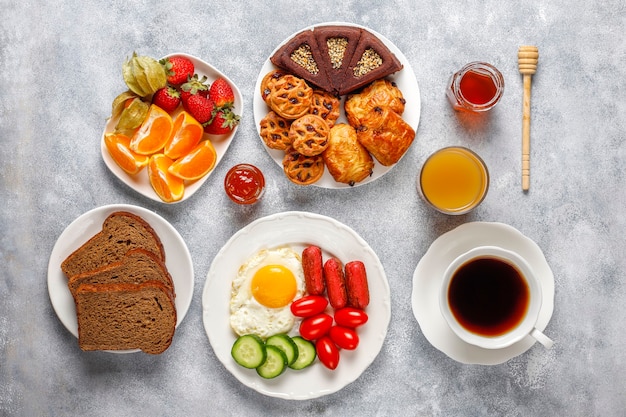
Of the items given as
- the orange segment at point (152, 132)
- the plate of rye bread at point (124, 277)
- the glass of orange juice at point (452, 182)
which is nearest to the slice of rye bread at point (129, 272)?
the plate of rye bread at point (124, 277)

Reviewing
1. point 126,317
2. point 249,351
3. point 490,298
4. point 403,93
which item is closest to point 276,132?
point 403,93

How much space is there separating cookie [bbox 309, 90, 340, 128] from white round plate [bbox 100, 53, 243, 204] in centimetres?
38

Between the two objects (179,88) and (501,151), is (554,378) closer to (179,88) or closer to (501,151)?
(501,151)

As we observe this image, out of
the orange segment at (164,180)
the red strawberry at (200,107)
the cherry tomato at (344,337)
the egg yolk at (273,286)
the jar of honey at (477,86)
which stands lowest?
the cherry tomato at (344,337)

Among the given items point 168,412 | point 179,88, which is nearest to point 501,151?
point 179,88

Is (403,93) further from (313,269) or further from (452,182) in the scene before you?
(313,269)

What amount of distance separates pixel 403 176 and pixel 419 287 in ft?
1.85

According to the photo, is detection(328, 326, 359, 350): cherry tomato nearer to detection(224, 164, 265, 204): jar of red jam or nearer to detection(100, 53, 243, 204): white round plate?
detection(224, 164, 265, 204): jar of red jam

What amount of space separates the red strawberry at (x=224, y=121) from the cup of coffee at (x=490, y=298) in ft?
4.05

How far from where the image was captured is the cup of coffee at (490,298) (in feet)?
8.85

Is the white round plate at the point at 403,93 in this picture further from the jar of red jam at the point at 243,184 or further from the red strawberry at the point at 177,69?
the red strawberry at the point at 177,69

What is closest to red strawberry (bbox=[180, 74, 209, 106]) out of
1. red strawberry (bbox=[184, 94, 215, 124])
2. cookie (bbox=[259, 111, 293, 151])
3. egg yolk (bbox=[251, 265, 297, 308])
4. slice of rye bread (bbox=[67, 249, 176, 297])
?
red strawberry (bbox=[184, 94, 215, 124])

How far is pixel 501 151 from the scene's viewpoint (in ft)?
9.93

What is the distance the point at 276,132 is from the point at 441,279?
3.48 ft
